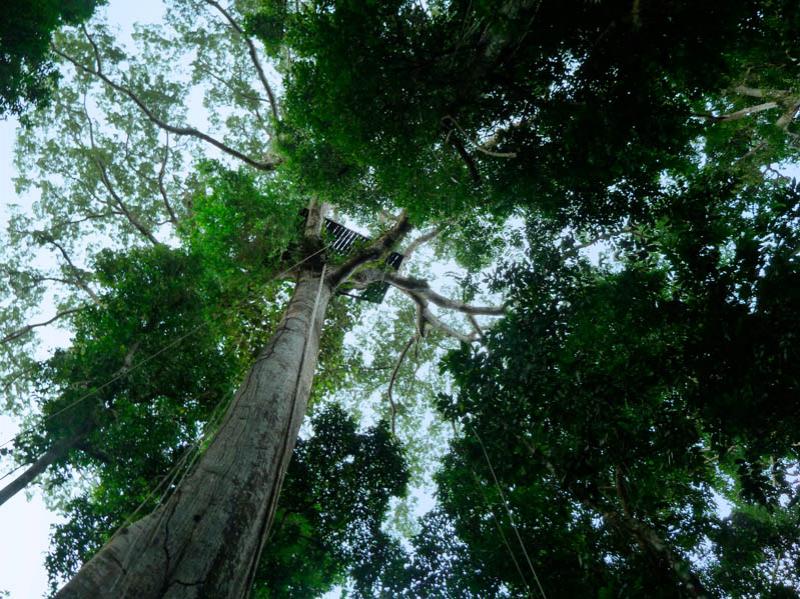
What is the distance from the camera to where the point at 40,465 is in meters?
5.54

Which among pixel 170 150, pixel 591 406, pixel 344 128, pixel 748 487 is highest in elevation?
pixel 170 150

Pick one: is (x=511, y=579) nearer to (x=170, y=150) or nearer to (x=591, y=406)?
(x=591, y=406)

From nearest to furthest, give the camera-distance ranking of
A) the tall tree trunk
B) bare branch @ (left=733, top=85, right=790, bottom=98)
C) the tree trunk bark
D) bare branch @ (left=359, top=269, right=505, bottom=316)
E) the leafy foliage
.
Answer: the tree trunk bark, the tall tree trunk, the leafy foliage, bare branch @ (left=733, top=85, right=790, bottom=98), bare branch @ (left=359, top=269, right=505, bottom=316)

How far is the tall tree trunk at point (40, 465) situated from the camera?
513 cm

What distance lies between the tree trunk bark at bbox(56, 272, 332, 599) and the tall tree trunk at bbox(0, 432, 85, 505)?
3385 mm

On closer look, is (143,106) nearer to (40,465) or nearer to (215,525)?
(40,465)

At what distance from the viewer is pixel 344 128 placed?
4.91 metres

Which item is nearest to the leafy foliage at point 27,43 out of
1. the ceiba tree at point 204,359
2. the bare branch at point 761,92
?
the ceiba tree at point 204,359

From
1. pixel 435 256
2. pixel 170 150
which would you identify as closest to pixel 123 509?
pixel 170 150

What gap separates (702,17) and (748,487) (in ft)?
12.3

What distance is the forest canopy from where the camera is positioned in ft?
11.5

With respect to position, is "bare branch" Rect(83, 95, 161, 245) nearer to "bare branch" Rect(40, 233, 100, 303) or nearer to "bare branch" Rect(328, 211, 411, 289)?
"bare branch" Rect(40, 233, 100, 303)

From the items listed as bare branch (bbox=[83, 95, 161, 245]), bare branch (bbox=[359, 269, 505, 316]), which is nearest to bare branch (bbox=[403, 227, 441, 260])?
bare branch (bbox=[359, 269, 505, 316])

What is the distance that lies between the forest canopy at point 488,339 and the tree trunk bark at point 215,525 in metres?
0.02
